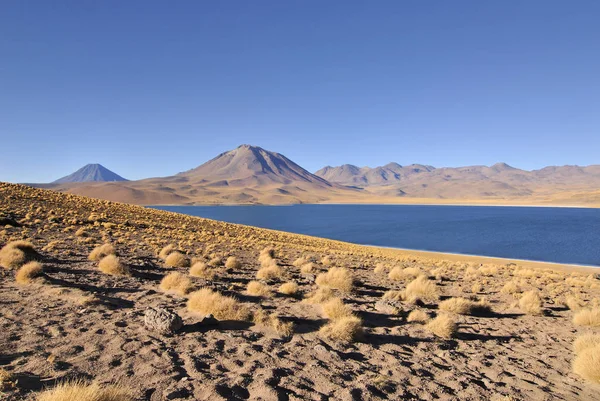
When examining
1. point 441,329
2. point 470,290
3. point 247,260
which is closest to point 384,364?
point 441,329

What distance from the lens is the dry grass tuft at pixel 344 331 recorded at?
780 cm

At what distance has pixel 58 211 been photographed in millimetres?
27016

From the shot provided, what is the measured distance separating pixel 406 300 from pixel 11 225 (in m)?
22.2

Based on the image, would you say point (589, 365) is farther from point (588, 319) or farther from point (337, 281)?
point (337, 281)

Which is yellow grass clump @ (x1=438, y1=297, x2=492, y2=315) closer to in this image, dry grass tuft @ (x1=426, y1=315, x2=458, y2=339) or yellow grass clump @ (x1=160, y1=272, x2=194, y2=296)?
dry grass tuft @ (x1=426, y1=315, x2=458, y2=339)

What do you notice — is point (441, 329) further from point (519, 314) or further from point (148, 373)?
point (148, 373)

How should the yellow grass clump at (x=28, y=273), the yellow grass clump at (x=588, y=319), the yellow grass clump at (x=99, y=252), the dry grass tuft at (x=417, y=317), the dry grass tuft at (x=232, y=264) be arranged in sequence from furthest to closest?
the dry grass tuft at (x=232, y=264)
the yellow grass clump at (x=99, y=252)
the yellow grass clump at (x=588, y=319)
the dry grass tuft at (x=417, y=317)
the yellow grass clump at (x=28, y=273)

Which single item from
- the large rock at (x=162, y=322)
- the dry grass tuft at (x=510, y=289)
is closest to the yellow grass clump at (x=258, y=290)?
the large rock at (x=162, y=322)

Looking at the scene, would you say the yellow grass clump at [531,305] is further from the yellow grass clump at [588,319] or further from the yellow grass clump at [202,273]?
the yellow grass clump at [202,273]

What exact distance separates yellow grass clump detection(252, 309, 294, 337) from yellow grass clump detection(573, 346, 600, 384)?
6.28 m

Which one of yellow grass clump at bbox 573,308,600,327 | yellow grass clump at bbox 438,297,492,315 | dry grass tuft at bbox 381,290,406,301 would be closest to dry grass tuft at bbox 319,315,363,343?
dry grass tuft at bbox 381,290,406,301

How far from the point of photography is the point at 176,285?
10633mm

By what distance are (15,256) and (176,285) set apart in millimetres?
5698

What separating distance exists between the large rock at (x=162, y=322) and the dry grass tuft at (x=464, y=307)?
8790 millimetres
